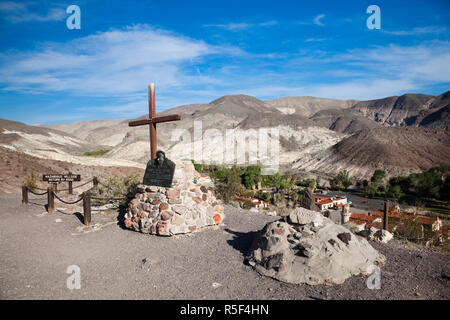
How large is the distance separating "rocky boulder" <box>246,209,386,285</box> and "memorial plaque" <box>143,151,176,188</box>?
2.77 meters

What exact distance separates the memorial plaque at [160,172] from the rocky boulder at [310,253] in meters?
2.77

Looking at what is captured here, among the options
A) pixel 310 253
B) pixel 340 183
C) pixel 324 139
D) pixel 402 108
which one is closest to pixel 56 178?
pixel 310 253

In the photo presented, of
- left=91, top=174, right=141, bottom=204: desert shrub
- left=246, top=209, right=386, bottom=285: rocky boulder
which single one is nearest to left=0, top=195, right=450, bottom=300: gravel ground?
left=246, top=209, right=386, bottom=285: rocky boulder

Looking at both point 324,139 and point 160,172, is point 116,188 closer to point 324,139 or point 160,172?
point 160,172

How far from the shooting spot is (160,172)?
24.5 feet

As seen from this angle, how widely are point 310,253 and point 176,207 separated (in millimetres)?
3381

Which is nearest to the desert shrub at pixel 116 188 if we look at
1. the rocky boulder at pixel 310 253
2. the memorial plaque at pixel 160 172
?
the memorial plaque at pixel 160 172

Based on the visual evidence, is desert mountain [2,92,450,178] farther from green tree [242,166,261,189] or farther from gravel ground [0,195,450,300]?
gravel ground [0,195,450,300]

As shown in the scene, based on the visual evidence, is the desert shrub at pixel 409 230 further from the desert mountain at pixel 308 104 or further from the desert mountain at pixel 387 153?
the desert mountain at pixel 308 104

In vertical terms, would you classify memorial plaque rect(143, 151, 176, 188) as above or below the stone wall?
above

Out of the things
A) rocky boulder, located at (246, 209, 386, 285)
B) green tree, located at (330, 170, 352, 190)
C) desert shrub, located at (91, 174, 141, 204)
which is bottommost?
green tree, located at (330, 170, 352, 190)

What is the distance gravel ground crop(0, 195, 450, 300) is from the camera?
14.8 feet

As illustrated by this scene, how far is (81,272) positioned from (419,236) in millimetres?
7760
